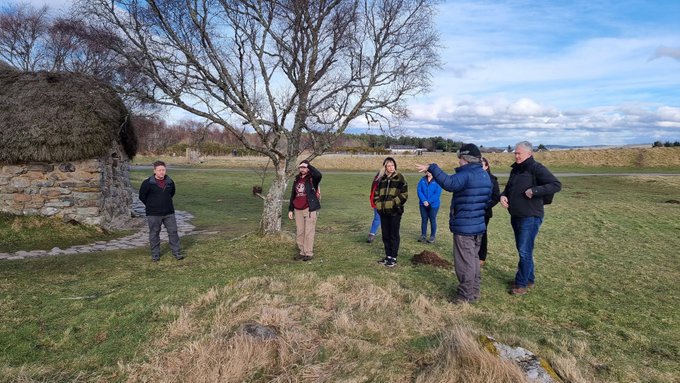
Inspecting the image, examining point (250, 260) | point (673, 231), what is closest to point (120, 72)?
point (250, 260)

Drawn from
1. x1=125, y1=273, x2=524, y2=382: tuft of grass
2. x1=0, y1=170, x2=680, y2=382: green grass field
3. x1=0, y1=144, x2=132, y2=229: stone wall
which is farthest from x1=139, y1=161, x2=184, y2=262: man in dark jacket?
x1=0, y1=144, x2=132, y2=229: stone wall

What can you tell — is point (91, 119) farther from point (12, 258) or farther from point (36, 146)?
point (12, 258)

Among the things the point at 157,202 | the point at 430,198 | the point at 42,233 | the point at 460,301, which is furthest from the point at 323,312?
the point at 42,233

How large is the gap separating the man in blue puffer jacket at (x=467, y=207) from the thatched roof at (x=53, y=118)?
850 cm

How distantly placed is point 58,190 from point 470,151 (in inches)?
413

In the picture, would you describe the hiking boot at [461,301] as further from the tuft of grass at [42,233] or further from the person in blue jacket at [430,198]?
the tuft of grass at [42,233]

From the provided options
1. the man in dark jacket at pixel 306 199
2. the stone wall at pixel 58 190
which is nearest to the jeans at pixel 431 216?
the man in dark jacket at pixel 306 199

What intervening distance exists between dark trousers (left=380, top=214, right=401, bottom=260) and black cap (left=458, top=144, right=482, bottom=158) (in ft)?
7.65

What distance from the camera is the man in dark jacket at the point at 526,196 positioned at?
244 inches

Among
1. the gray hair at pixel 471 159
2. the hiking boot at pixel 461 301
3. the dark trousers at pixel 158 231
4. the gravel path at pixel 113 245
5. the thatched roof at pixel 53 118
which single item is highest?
the thatched roof at pixel 53 118

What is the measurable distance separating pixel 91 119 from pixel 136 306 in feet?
25.9

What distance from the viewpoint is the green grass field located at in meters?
4.24

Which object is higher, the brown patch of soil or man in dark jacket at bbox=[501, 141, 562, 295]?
man in dark jacket at bbox=[501, 141, 562, 295]

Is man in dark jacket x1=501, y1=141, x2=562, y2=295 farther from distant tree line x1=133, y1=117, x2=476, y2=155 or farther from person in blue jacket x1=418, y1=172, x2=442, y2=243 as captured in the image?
person in blue jacket x1=418, y1=172, x2=442, y2=243
